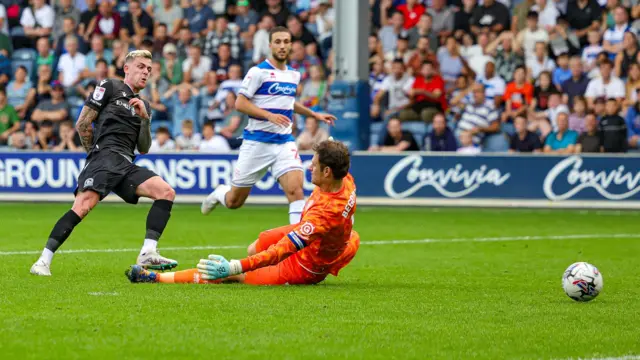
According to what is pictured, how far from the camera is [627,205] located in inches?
738

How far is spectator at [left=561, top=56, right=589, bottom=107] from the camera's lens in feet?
68.3

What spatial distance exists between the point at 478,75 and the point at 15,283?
14639 millimetres

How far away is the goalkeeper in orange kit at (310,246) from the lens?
319 inches

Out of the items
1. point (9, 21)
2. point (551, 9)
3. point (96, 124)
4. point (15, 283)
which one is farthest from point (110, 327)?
point (9, 21)

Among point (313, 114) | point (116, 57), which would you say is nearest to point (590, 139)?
point (313, 114)

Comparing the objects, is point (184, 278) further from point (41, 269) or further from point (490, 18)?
point (490, 18)

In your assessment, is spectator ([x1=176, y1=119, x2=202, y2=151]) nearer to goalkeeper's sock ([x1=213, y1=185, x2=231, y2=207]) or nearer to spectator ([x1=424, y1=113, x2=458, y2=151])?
spectator ([x1=424, y1=113, x2=458, y2=151])

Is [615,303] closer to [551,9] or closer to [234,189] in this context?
[234,189]

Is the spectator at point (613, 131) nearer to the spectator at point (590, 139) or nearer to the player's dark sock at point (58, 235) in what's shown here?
the spectator at point (590, 139)

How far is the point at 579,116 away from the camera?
65.7 feet

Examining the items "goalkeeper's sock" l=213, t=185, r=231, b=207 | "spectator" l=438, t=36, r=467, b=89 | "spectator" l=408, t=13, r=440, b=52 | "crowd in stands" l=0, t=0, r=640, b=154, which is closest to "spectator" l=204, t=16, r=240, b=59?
"crowd in stands" l=0, t=0, r=640, b=154

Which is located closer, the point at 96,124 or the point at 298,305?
the point at 298,305

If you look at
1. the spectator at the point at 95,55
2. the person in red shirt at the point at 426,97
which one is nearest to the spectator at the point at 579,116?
the person in red shirt at the point at 426,97

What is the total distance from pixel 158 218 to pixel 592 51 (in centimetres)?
1379
